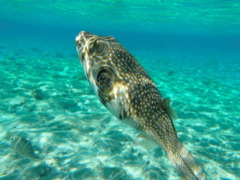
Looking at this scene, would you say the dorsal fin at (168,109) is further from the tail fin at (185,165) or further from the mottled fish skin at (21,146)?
the mottled fish skin at (21,146)

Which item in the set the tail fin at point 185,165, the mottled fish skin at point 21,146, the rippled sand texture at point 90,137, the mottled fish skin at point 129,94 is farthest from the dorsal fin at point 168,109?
the mottled fish skin at point 21,146

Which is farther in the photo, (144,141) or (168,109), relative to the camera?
(144,141)

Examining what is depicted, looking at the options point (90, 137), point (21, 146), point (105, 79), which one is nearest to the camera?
point (105, 79)

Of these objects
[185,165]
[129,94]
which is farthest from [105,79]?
[185,165]

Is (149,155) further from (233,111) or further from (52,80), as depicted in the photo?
(52,80)

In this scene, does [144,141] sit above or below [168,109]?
below

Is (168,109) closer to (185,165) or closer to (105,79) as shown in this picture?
(185,165)

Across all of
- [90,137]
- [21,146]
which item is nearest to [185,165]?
[21,146]

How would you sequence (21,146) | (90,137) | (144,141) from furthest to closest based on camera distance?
1. (90,137)
2. (21,146)
3. (144,141)

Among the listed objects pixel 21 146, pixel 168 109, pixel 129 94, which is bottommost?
pixel 21 146
